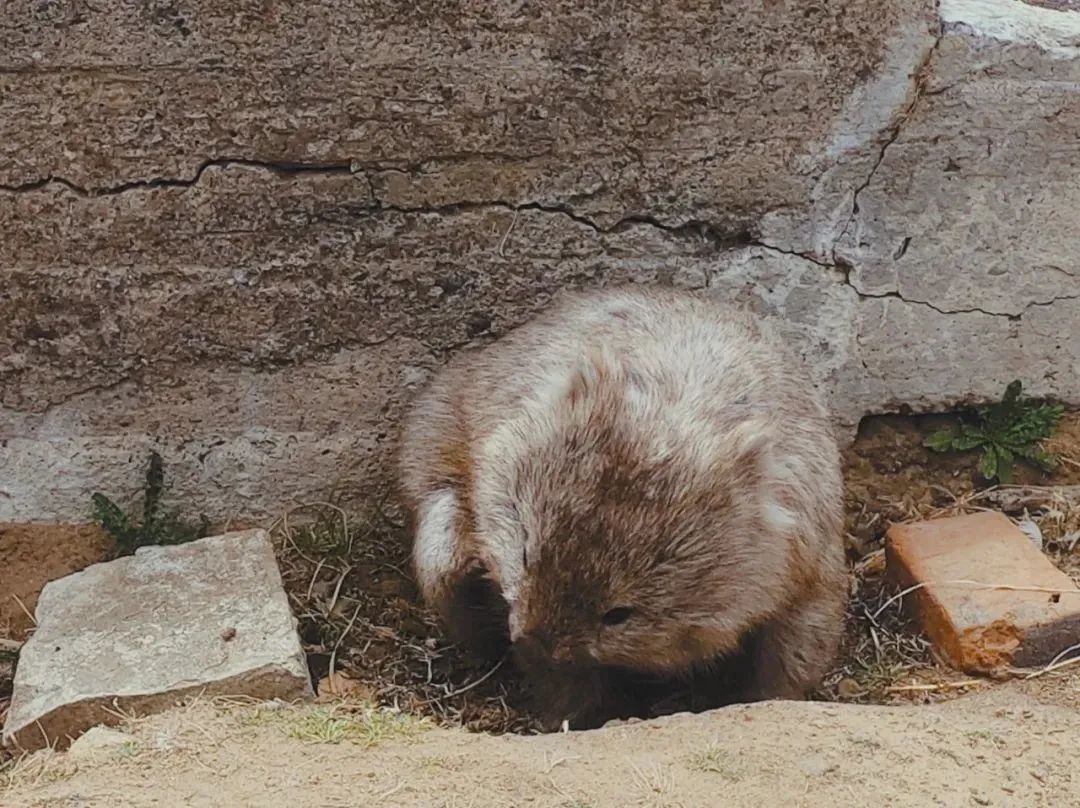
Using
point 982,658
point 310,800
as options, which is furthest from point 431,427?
point 982,658

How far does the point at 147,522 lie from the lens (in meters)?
4.51

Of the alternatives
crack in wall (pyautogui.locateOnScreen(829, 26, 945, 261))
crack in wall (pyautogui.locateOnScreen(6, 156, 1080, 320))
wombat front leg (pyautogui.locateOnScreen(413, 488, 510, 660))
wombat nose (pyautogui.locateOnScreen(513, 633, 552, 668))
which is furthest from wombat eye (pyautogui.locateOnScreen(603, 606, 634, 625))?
crack in wall (pyautogui.locateOnScreen(829, 26, 945, 261))

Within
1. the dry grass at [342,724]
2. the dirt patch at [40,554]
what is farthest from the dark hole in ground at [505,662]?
the dirt patch at [40,554]

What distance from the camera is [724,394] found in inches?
148

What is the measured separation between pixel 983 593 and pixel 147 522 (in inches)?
104

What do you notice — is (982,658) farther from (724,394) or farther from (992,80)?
(992,80)

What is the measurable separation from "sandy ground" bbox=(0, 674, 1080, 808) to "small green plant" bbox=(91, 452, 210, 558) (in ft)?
3.48

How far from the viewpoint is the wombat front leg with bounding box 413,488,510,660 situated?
404 cm

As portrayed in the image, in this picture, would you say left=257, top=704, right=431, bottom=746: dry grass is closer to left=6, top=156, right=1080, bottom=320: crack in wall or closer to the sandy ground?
the sandy ground

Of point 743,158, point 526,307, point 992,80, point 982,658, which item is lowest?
point 982,658

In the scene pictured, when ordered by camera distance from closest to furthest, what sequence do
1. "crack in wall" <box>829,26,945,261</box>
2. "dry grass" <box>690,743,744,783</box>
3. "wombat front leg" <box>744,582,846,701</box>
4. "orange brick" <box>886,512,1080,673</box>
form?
"dry grass" <box>690,743,744,783</box>
"wombat front leg" <box>744,582,846,701</box>
"orange brick" <box>886,512,1080,673</box>
"crack in wall" <box>829,26,945,261</box>

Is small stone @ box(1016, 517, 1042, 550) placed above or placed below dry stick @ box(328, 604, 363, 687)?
above

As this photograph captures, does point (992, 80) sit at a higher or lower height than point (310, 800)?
higher

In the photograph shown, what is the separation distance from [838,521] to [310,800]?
178 centimetres
